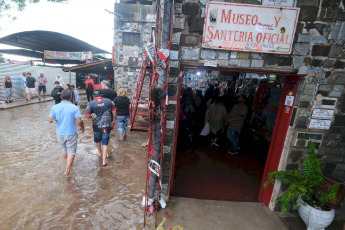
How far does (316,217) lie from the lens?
9.47 ft

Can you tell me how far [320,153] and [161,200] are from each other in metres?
3.10

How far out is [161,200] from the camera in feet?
11.1

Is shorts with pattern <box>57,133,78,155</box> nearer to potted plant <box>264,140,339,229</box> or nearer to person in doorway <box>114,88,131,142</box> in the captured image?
person in doorway <box>114,88,131,142</box>

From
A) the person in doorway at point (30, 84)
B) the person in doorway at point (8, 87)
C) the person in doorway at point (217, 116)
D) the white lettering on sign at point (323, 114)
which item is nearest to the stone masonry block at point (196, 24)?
the white lettering on sign at point (323, 114)

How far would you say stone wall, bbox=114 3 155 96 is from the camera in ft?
35.8

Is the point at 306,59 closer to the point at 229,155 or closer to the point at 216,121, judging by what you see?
the point at 216,121

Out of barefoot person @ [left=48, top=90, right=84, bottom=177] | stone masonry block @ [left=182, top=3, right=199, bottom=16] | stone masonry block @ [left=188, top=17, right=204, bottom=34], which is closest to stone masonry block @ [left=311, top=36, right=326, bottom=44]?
stone masonry block @ [left=188, top=17, right=204, bottom=34]

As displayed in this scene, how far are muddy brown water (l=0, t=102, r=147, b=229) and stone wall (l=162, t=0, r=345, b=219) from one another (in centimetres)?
141

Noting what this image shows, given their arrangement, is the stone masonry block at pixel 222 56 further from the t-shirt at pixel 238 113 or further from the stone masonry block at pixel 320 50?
the t-shirt at pixel 238 113

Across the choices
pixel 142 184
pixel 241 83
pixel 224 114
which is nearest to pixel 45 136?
pixel 142 184

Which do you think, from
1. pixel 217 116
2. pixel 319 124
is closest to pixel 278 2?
pixel 319 124

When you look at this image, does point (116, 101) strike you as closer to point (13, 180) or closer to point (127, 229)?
point (13, 180)

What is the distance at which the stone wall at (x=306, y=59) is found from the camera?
287 centimetres

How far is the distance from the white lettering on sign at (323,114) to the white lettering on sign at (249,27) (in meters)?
1.19
